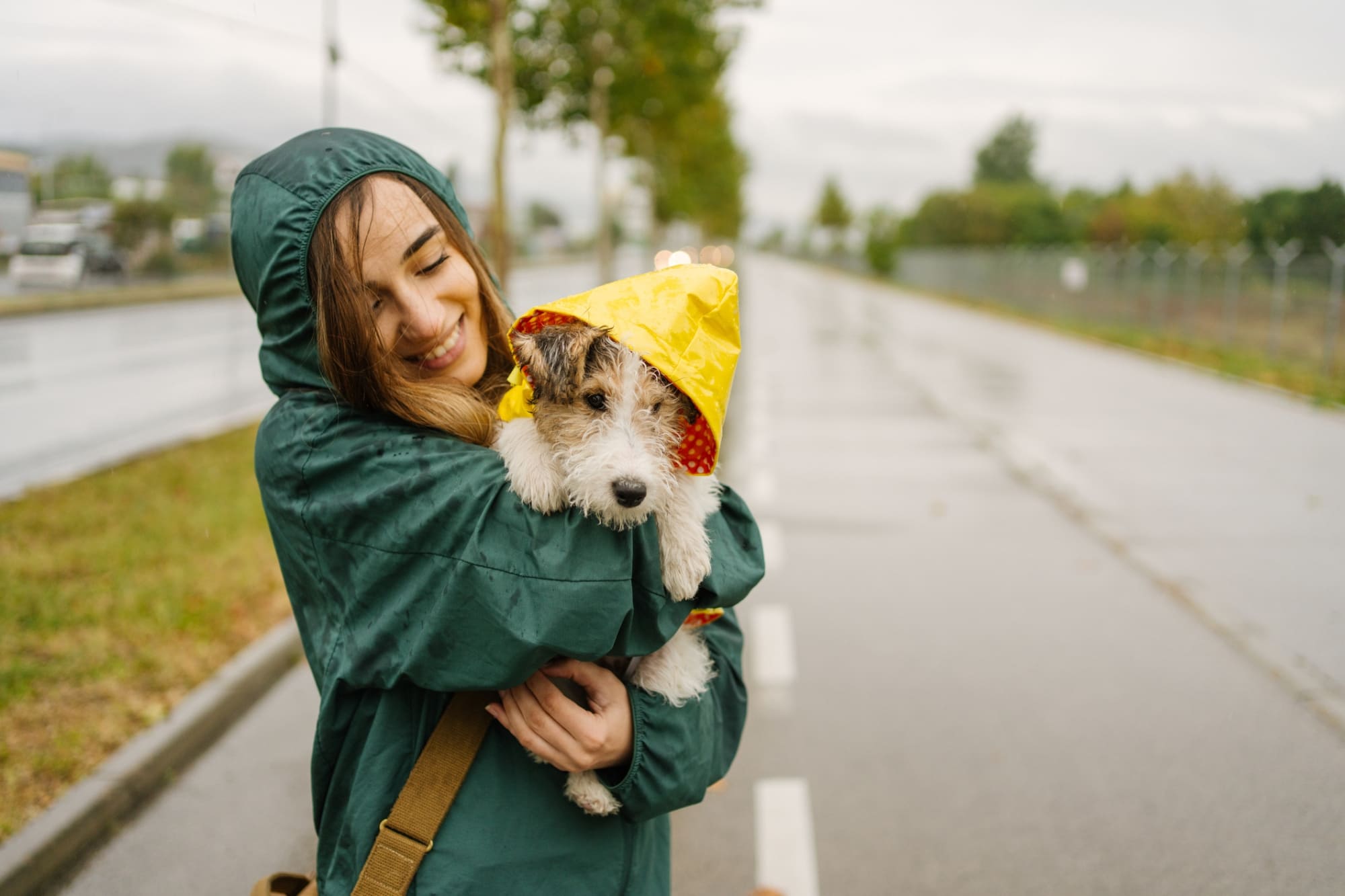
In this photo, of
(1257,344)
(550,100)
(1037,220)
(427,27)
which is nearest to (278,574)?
(427,27)

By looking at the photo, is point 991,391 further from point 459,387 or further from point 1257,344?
point 459,387

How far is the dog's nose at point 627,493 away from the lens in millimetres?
1665

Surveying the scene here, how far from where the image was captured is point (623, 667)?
1.90m

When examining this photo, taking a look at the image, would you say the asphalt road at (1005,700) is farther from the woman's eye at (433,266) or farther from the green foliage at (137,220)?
the green foliage at (137,220)

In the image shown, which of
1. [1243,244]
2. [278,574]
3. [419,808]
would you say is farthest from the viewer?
[1243,244]

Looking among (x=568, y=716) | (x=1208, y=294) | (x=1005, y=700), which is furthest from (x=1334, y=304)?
(x=568, y=716)

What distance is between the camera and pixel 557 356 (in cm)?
180

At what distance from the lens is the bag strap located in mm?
1595

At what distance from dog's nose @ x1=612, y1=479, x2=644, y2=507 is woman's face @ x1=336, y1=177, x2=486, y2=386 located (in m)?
0.51

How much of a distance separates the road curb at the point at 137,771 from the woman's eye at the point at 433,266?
293cm

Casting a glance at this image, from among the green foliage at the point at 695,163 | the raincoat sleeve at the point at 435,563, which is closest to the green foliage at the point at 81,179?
the raincoat sleeve at the point at 435,563

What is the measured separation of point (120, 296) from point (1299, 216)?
2230cm

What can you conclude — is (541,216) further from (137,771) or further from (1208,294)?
(137,771)

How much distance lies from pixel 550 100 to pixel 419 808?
1858cm
